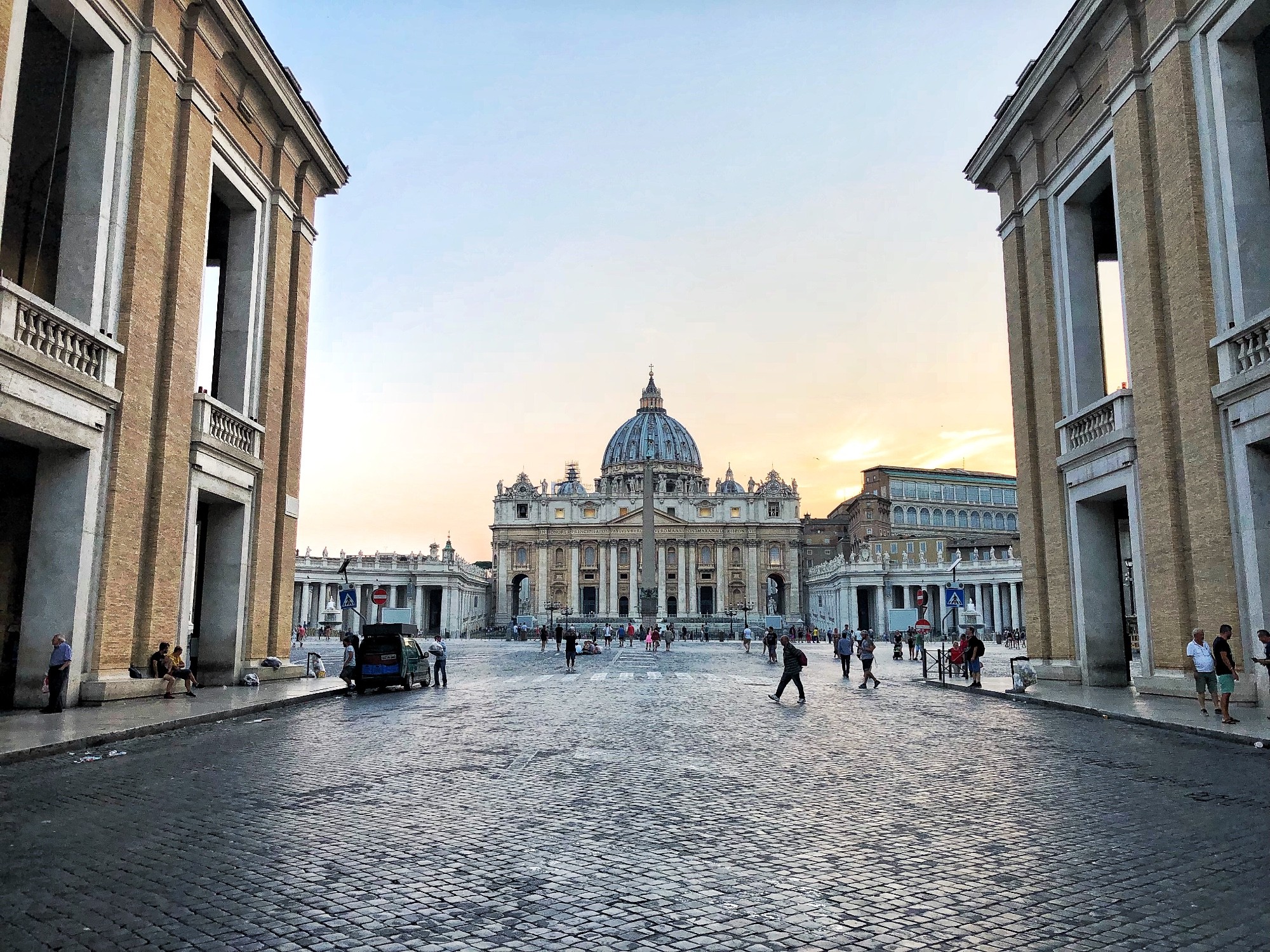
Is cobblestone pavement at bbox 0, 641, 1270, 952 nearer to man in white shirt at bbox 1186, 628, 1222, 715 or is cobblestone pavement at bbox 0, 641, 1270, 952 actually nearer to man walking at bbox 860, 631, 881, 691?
man in white shirt at bbox 1186, 628, 1222, 715

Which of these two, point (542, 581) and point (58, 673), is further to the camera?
point (542, 581)

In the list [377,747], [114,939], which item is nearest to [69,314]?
[377,747]

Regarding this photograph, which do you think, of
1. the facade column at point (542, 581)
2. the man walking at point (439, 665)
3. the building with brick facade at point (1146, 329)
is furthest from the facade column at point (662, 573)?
the building with brick facade at point (1146, 329)

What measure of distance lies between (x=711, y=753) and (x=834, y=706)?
7515 mm

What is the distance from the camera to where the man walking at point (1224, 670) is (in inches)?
510

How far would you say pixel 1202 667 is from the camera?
13.9m

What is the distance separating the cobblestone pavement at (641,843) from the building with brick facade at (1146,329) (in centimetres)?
537

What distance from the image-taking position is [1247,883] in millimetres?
5578

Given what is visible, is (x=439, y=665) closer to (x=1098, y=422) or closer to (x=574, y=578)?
(x=1098, y=422)

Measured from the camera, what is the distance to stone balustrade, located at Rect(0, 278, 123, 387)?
13219 millimetres

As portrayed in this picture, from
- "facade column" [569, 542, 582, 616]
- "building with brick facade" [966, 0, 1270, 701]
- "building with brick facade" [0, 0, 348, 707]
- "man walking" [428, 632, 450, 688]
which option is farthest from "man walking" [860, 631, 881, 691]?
"facade column" [569, 542, 582, 616]

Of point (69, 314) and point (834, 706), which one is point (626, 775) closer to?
point (834, 706)

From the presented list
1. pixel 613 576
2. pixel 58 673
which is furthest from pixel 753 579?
pixel 58 673

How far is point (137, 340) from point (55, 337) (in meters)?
2.27
